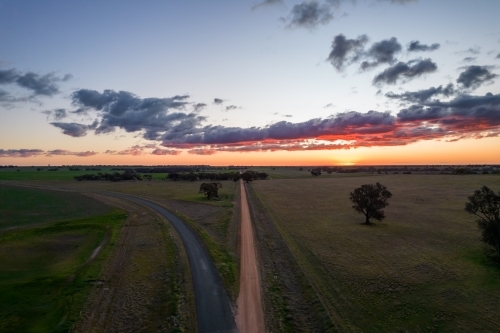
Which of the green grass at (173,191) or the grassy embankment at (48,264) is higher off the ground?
the green grass at (173,191)

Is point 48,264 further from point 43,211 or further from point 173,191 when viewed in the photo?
point 173,191

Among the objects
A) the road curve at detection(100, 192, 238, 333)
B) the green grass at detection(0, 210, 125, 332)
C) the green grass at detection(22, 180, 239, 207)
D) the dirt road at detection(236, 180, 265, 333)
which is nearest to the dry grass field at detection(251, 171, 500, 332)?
the dirt road at detection(236, 180, 265, 333)

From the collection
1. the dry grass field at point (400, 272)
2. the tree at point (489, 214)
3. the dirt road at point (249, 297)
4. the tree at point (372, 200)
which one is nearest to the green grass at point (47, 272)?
the dirt road at point (249, 297)

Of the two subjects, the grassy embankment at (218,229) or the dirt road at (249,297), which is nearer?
the dirt road at (249,297)

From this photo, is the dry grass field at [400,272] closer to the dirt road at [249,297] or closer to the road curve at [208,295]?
the dirt road at [249,297]

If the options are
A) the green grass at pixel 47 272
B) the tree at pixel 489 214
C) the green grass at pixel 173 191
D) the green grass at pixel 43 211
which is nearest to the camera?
the green grass at pixel 47 272

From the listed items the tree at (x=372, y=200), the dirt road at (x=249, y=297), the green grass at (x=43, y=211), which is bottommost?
the dirt road at (x=249, y=297)

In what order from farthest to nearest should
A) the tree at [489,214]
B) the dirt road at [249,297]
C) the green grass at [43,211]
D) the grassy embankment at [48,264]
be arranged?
the green grass at [43,211] → the tree at [489,214] → the grassy embankment at [48,264] → the dirt road at [249,297]

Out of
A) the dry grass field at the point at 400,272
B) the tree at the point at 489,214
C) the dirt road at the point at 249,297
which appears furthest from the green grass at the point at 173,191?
the tree at the point at 489,214
